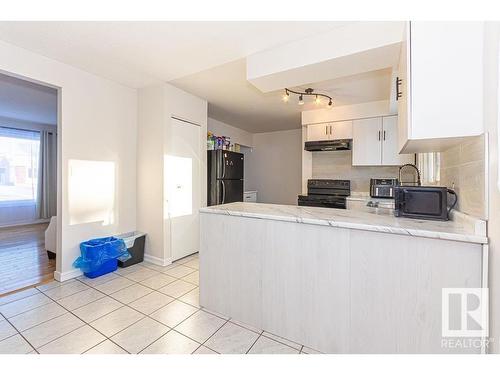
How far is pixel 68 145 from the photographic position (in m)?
2.65

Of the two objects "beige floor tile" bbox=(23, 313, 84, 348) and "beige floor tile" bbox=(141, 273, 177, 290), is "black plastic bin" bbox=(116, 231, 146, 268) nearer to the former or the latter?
"beige floor tile" bbox=(141, 273, 177, 290)

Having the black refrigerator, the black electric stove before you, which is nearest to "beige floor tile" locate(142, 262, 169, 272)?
the black refrigerator

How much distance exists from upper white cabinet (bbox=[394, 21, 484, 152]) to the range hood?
2659mm

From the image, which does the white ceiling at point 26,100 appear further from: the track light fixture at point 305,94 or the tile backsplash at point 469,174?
the tile backsplash at point 469,174

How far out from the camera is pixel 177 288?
250 centimetres

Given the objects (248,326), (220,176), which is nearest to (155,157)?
(220,176)

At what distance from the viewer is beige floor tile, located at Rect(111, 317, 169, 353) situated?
1599 mm

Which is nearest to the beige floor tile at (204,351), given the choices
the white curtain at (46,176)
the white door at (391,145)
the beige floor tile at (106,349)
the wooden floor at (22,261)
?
the beige floor tile at (106,349)

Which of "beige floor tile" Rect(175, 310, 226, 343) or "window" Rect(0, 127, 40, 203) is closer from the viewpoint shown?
"beige floor tile" Rect(175, 310, 226, 343)

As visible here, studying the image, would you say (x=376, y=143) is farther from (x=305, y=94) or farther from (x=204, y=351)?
(x=204, y=351)

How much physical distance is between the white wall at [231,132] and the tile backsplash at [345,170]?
6.29ft
